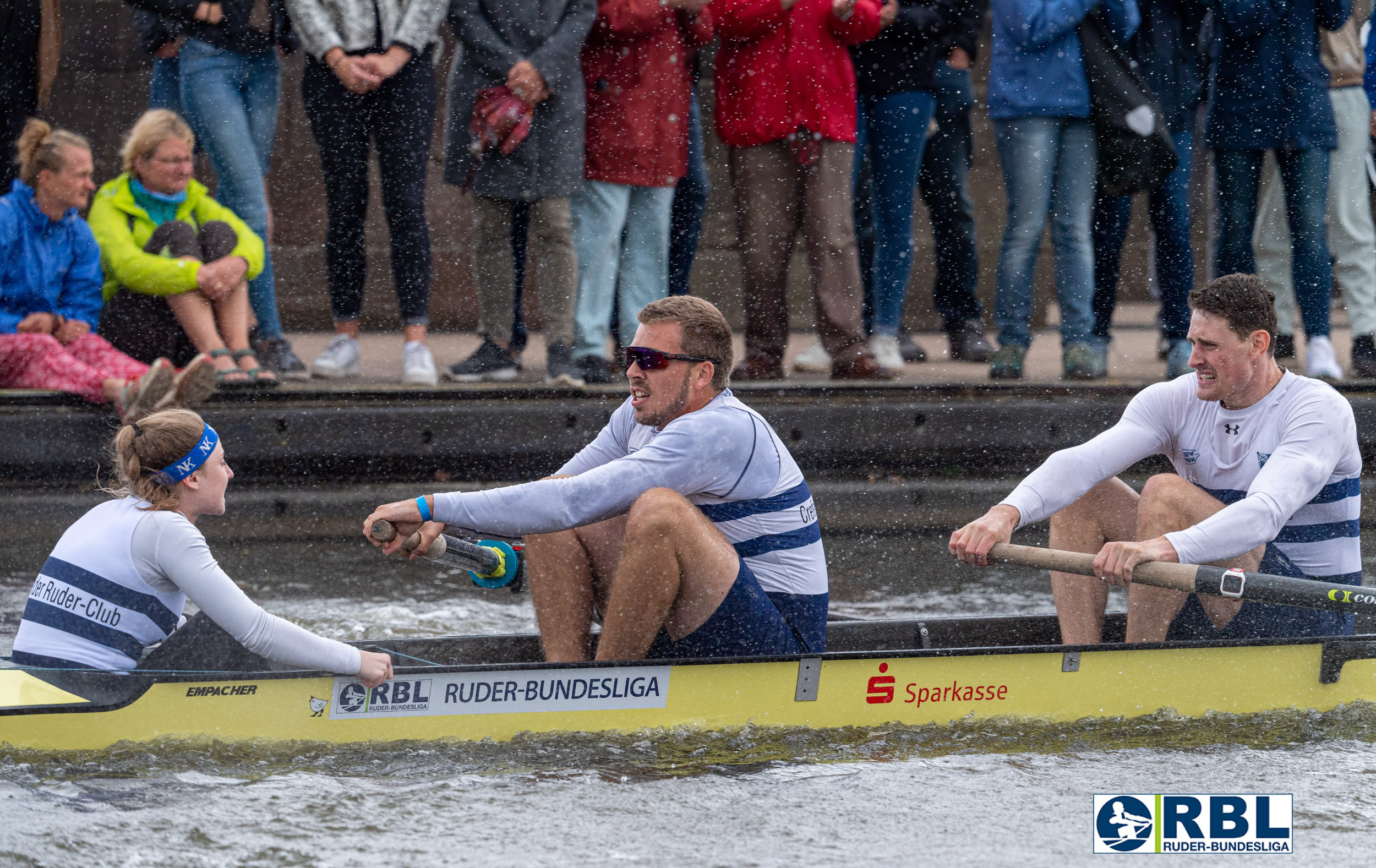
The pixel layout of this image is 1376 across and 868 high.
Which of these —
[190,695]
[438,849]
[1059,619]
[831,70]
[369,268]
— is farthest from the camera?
[369,268]

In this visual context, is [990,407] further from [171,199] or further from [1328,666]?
[171,199]

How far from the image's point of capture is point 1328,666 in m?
5.18

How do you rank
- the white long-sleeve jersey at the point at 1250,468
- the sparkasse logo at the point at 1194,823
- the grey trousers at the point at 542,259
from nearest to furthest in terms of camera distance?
1. the sparkasse logo at the point at 1194,823
2. the white long-sleeve jersey at the point at 1250,468
3. the grey trousers at the point at 542,259

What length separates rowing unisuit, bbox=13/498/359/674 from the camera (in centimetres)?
461

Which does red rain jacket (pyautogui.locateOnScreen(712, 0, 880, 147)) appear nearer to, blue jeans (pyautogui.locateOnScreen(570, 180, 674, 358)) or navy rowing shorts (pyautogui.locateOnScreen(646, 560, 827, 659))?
blue jeans (pyautogui.locateOnScreen(570, 180, 674, 358))

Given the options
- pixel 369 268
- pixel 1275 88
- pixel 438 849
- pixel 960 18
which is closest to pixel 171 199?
pixel 369 268

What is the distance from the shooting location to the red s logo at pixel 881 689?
5.01 meters

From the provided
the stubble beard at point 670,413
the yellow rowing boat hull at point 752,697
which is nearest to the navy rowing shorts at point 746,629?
the yellow rowing boat hull at point 752,697

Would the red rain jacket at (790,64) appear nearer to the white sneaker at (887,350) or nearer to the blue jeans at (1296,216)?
the white sneaker at (887,350)

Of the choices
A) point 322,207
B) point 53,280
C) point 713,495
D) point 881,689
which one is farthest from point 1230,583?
point 322,207

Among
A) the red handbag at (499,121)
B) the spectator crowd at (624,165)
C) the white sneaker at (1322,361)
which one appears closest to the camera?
the red handbag at (499,121)

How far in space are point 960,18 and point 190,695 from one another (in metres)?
5.59

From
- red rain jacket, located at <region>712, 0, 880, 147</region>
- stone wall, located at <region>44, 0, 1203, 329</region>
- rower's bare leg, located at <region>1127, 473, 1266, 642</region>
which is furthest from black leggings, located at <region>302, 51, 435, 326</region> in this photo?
rower's bare leg, located at <region>1127, 473, 1266, 642</region>

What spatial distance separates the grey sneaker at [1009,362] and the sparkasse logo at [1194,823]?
4102 millimetres
